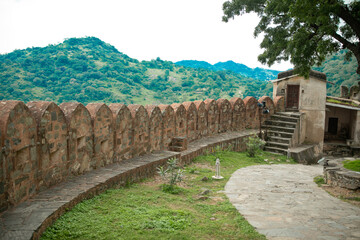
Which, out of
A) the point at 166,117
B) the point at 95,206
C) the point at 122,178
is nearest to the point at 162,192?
the point at 122,178

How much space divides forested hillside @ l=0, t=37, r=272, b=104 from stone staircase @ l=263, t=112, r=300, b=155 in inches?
1039

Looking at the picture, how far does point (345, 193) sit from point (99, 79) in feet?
137

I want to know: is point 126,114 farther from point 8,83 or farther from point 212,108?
point 8,83

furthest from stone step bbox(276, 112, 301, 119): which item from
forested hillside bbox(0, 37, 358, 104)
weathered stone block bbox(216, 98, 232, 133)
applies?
forested hillside bbox(0, 37, 358, 104)

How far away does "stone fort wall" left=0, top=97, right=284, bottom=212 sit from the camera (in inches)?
145

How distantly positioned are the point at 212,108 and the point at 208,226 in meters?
7.99

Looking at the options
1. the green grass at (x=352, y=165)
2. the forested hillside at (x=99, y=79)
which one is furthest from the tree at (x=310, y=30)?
the forested hillside at (x=99, y=79)

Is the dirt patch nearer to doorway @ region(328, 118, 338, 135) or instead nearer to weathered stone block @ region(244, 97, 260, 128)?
weathered stone block @ region(244, 97, 260, 128)

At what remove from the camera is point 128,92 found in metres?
41.6

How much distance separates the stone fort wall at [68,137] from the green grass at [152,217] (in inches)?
30.8

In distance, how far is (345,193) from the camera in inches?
228

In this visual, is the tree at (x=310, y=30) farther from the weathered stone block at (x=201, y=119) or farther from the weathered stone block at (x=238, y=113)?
the weathered stone block at (x=238, y=113)

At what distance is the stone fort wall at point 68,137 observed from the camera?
3.68 meters

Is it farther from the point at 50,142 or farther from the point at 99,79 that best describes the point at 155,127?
the point at 99,79
